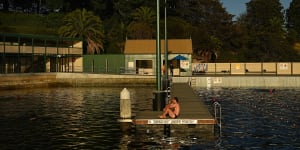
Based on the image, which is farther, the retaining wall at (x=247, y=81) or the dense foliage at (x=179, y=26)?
the dense foliage at (x=179, y=26)

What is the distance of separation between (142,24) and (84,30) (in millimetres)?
13604

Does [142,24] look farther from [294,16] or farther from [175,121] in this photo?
[175,121]

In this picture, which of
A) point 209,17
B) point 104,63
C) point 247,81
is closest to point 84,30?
point 104,63

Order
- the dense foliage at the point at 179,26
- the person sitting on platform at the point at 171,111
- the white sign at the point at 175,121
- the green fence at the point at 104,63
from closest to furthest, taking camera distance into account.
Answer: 1. the white sign at the point at 175,121
2. the person sitting on platform at the point at 171,111
3. the green fence at the point at 104,63
4. the dense foliage at the point at 179,26

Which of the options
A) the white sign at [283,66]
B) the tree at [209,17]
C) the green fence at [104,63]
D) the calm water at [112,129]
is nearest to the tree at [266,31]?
the tree at [209,17]

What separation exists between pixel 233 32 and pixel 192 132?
3781 inches

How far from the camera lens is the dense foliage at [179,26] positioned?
327 ft

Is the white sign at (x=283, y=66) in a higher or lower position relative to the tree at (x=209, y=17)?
lower

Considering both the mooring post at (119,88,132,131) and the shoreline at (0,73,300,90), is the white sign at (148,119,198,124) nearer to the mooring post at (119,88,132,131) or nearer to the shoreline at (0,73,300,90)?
the mooring post at (119,88,132,131)

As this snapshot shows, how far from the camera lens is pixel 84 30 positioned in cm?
8912

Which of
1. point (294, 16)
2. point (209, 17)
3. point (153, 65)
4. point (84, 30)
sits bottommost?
point (153, 65)

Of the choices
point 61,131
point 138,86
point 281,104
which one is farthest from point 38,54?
point 61,131

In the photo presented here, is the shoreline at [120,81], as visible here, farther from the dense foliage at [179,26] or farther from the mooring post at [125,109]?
the mooring post at [125,109]

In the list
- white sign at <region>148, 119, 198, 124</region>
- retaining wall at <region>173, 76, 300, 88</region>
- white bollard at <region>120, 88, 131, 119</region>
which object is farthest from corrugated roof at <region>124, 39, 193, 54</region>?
white sign at <region>148, 119, 198, 124</region>
